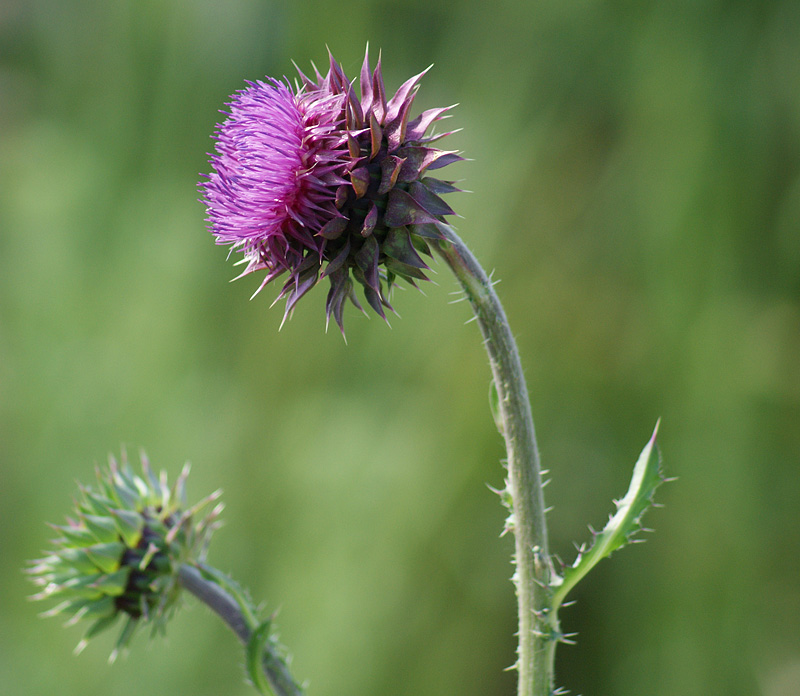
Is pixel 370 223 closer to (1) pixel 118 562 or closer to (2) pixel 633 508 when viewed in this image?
(2) pixel 633 508

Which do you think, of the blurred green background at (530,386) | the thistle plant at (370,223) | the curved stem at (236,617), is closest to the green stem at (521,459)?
the thistle plant at (370,223)

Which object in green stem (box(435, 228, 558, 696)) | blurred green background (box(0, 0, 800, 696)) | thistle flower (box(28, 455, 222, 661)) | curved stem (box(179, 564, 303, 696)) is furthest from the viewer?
blurred green background (box(0, 0, 800, 696))

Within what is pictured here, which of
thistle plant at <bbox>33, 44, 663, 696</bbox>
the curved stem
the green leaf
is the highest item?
thistle plant at <bbox>33, 44, 663, 696</bbox>

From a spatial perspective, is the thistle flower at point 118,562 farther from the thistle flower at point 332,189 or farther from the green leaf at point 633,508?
the green leaf at point 633,508

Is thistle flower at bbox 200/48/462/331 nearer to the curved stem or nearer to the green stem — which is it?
the green stem

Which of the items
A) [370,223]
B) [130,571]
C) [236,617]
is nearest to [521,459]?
[370,223]

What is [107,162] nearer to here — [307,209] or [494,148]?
[494,148]

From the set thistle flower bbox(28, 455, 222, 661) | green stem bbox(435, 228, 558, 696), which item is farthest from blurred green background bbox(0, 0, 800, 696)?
green stem bbox(435, 228, 558, 696)
